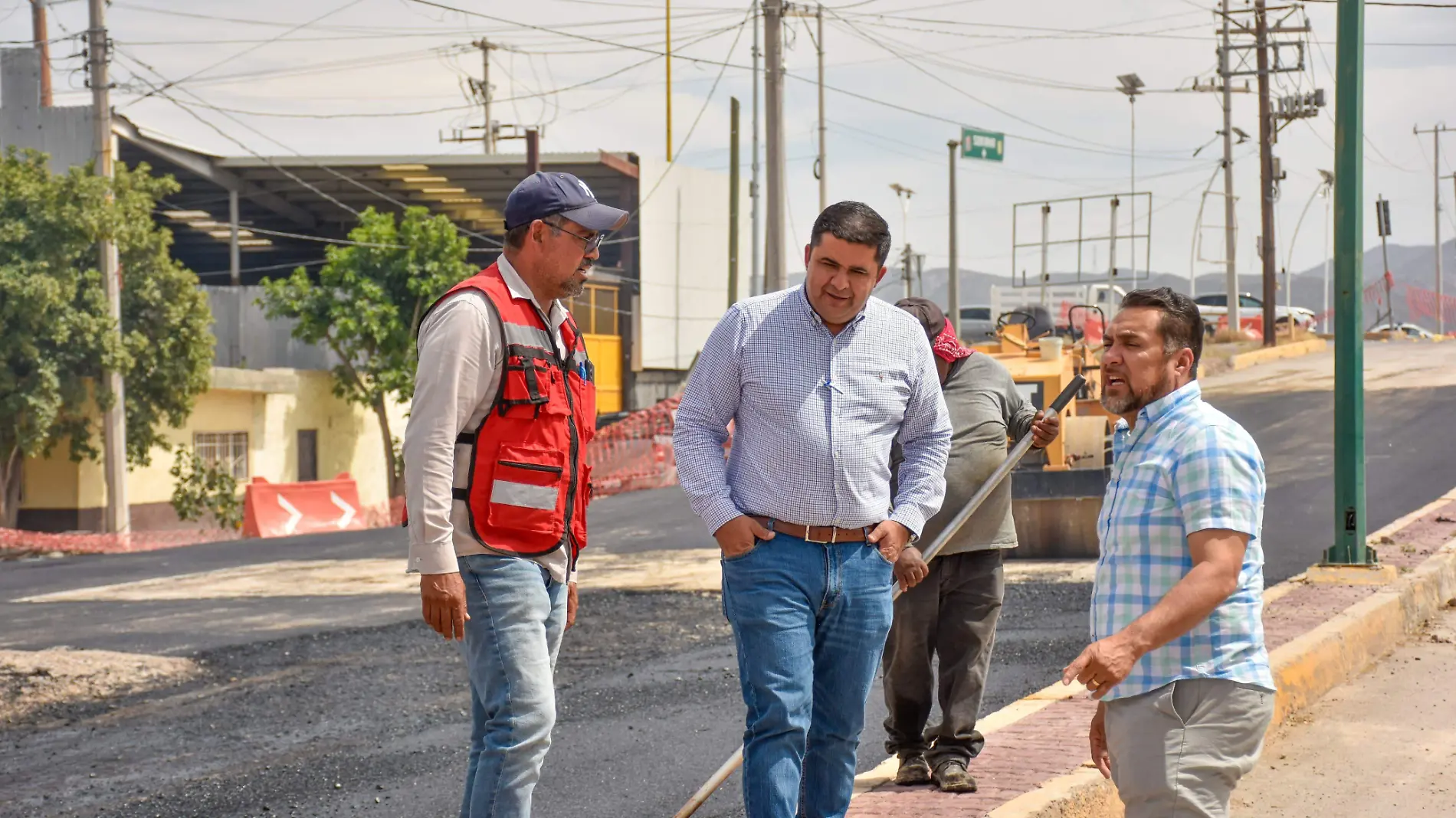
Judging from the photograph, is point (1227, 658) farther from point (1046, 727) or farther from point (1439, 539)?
point (1439, 539)

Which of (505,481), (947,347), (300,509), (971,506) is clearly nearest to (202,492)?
(300,509)

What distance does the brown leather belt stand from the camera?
4.02 meters

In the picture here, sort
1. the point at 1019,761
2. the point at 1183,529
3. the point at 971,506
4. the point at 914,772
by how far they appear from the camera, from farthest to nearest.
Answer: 1. the point at 1019,761
2. the point at 914,772
3. the point at 971,506
4. the point at 1183,529

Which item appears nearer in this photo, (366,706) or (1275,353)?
(366,706)

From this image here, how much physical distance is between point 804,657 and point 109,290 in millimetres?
23429

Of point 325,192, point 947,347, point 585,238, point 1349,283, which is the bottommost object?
point 947,347

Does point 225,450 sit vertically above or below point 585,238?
below

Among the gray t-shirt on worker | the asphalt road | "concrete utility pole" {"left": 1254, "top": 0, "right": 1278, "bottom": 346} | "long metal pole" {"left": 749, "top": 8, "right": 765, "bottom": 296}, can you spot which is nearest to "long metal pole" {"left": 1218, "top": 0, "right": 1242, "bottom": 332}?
"concrete utility pole" {"left": 1254, "top": 0, "right": 1278, "bottom": 346}

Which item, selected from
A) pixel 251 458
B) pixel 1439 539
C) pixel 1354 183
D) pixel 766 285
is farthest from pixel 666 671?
pixel 251 458

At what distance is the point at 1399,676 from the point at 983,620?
13.2ft

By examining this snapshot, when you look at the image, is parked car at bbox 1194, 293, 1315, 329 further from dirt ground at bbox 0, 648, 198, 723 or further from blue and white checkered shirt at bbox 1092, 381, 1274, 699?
blue and white checkered shirt at bbox 1092, 381, 1274, 699

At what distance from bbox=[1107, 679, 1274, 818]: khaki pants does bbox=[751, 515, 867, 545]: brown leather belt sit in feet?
3.20

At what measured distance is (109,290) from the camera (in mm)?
24734

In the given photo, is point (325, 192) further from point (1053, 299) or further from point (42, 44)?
point (1053, 299)
